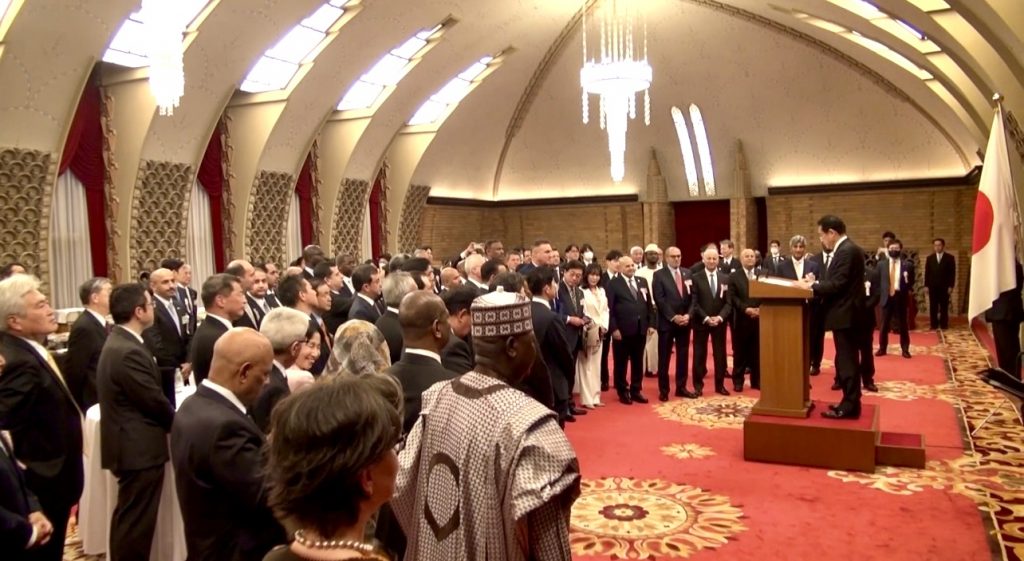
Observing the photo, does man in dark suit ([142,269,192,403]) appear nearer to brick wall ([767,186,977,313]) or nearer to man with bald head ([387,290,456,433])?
man with bald head ([387,290,456,433])

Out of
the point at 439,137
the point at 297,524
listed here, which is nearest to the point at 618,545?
the point at 297,524

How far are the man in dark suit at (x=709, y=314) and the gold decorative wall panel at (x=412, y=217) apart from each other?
957cm

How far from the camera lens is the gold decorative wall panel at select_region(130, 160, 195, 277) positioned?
10.6m

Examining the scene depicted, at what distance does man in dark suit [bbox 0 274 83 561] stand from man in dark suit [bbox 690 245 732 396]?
6196mm

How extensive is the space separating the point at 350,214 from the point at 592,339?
8.60m

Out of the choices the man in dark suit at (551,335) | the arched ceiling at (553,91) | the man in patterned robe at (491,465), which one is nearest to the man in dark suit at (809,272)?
the arched ceiling at (553,91)

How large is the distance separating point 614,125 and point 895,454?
20.1ft

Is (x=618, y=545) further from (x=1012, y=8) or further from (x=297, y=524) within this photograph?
(x=1012, y=8)

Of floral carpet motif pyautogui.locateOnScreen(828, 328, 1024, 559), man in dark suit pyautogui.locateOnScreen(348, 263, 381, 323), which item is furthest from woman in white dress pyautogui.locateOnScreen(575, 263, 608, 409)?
floral carpet motif pyautogui.locateOnScreen(828, 328, 1024, 559)

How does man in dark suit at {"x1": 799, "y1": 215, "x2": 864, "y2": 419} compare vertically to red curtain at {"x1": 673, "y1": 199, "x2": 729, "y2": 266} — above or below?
below

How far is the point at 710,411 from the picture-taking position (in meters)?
7.48

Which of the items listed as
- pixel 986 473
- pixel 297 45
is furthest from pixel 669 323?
pixel 297 45

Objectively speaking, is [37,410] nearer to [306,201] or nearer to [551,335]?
[551,335]

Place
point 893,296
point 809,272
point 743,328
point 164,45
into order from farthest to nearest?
1. point 893,296
2. point 809,272
3. point 743,328
4. point 164,45
